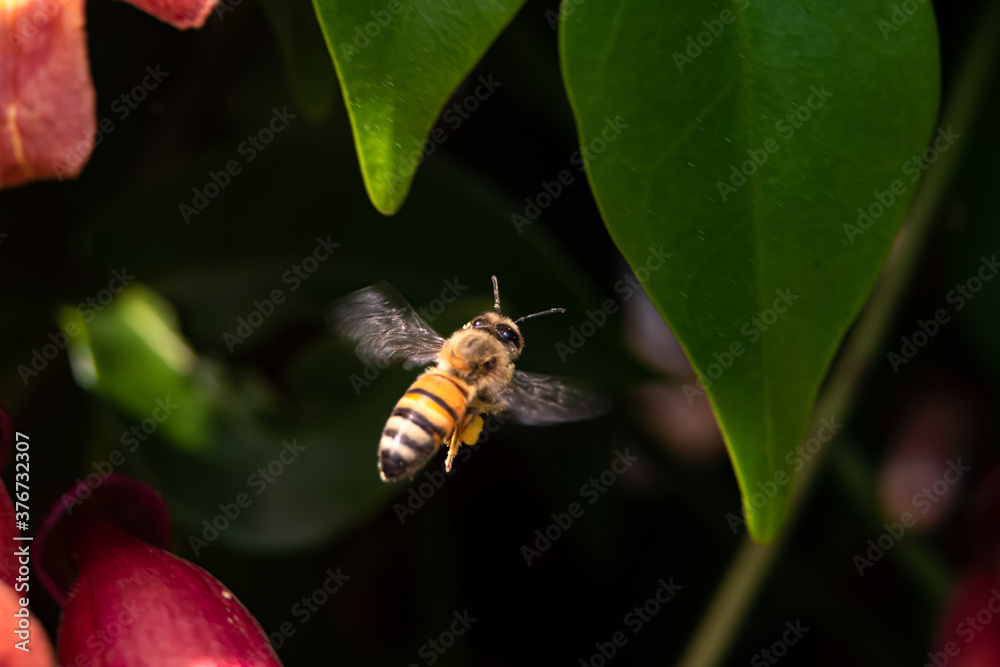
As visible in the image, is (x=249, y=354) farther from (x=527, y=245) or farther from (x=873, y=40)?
(x=873, y=40)

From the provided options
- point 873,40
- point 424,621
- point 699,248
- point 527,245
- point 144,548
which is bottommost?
point 424,621

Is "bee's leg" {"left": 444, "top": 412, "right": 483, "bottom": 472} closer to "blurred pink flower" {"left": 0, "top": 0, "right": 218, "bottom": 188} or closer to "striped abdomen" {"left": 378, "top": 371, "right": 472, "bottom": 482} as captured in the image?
"striped abdomen" {"left": 378, "top": 371, "right": 472, "bottom": 482}

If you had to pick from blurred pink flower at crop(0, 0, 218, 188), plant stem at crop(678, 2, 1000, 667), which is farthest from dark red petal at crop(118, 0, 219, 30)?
plant stem at crop(678, 2, 1000, 667)

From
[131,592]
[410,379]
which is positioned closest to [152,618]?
[131,592]

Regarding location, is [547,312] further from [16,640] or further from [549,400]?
[16,640]

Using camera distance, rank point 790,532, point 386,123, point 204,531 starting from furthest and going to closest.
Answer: point 790,532, point 204,531, point 386,123

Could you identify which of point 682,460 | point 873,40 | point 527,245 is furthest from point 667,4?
point 682,460

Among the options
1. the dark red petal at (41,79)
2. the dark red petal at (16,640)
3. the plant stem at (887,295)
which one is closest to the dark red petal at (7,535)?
the dark red petal at (16,640)
